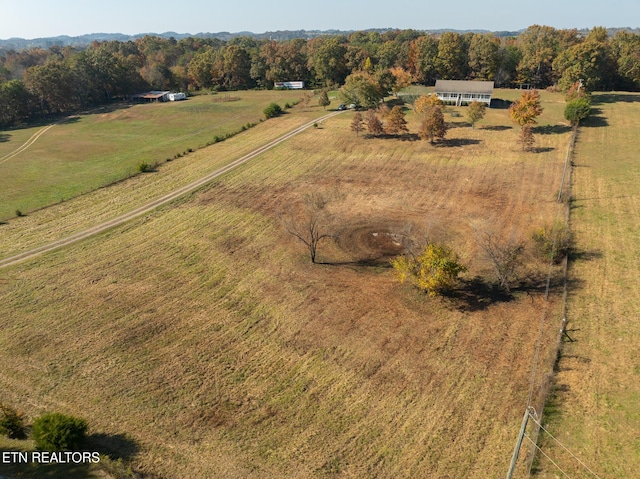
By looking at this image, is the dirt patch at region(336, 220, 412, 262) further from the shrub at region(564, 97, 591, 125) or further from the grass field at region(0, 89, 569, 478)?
the shrub at region(564, 97, 591, 125)

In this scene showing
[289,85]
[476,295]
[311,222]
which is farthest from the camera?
[289,85]

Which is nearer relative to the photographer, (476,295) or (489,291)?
(476,295)

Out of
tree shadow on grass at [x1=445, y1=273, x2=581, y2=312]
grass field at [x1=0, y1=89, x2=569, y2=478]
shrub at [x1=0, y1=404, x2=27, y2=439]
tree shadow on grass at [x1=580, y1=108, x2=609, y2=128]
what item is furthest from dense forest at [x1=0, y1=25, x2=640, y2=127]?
shrub at [x1=0, y1=404, x2=27, y2=439]

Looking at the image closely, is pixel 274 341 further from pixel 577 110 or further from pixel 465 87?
pixel 465 87

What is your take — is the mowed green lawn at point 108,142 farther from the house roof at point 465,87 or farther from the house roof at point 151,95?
the house roof at point 465,87

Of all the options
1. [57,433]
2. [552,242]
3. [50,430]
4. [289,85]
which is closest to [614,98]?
[552,242]

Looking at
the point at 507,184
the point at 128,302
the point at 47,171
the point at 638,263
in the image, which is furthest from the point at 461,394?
the point at 47,171
